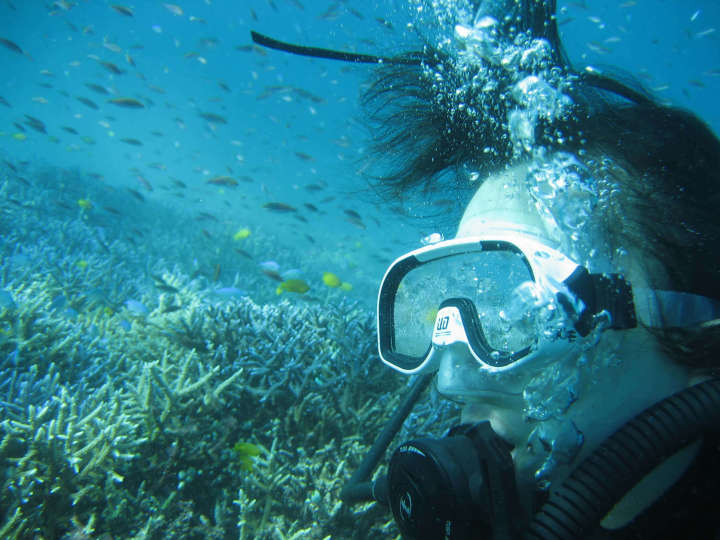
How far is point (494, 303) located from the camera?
1661 mm

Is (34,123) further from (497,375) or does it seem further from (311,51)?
(497,375)

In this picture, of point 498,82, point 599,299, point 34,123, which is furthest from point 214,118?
point 599,299

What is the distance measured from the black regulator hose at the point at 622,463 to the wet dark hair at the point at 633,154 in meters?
0.32

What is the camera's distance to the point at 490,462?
1086mm

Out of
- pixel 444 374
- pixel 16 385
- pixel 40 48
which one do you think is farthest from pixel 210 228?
pixel 40 48

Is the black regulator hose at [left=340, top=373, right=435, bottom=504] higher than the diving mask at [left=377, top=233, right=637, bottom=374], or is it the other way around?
the diving mask at [left=377, top=233, right=637, bottom=374]

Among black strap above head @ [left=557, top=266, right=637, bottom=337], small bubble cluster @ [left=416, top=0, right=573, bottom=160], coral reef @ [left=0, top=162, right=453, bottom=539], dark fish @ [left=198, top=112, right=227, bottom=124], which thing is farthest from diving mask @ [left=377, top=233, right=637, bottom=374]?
dark fish @ [left=198, top=112, right=227, bottom=124]

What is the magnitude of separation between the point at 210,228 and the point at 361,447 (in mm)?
13352

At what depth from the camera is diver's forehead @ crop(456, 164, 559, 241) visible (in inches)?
57.8

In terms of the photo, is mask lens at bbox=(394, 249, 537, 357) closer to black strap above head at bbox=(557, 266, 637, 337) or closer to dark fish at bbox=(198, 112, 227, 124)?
black strap above head at bbox=(557, 266, 637, 337)

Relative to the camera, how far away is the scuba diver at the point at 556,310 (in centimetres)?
89

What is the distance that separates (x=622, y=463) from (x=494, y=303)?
2.85 feet

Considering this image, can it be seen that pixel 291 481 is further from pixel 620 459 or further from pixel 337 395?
pixel 620 459

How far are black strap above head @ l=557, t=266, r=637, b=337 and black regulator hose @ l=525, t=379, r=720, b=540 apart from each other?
304 mm
